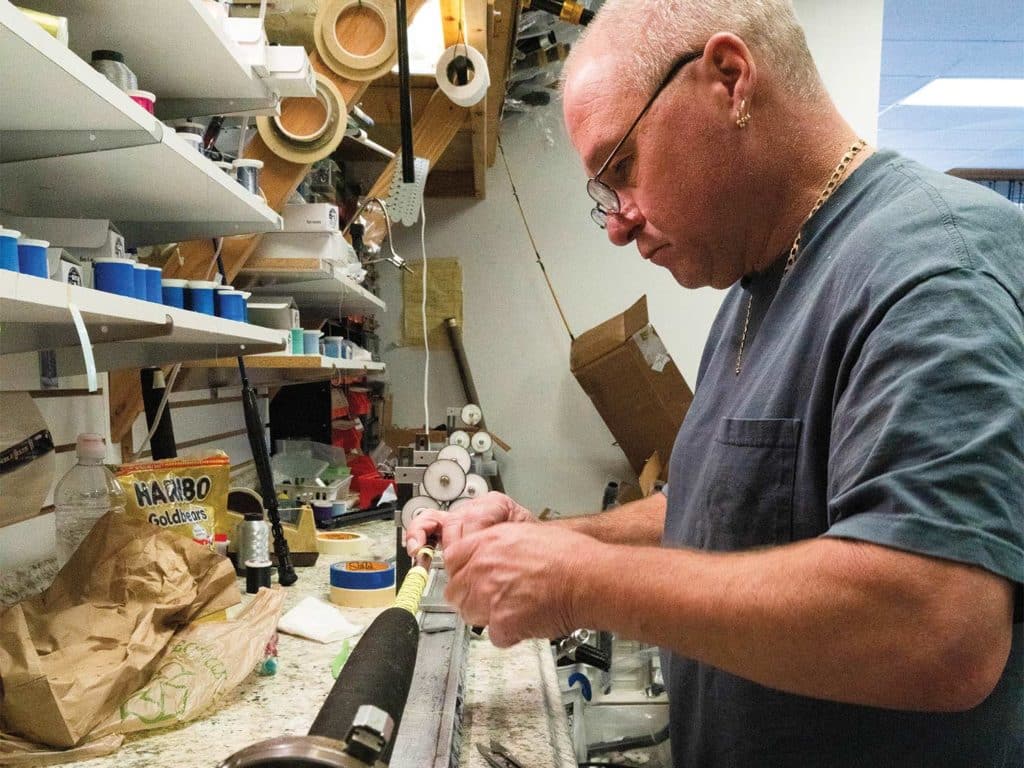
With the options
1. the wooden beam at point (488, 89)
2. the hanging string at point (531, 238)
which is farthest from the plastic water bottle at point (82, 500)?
the hanging string at point (531, 238)

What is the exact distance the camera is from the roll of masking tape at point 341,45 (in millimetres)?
1890

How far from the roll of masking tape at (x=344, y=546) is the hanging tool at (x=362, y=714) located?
128cm

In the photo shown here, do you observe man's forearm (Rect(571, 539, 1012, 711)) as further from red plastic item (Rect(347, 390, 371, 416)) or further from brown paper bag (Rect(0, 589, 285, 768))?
red plastic item (Rect(347, 390, 371, 416))

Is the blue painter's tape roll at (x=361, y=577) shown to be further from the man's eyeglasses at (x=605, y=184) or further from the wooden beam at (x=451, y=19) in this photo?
the wooden beam at (x=451, y=19)

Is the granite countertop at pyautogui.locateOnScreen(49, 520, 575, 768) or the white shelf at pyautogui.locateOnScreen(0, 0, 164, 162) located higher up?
the white shelf at pyautogui.locateOnScreen(0, 0, 164, 162)

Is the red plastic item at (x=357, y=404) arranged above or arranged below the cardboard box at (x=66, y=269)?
below

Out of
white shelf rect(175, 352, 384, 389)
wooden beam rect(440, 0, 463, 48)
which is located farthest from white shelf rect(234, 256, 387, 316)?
Answer: wooden beam rect(440, 0, 463, 48)

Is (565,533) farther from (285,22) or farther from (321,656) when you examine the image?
(285,22)

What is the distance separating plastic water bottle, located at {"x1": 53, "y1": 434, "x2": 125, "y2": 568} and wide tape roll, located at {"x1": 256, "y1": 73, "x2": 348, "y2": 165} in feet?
2.71

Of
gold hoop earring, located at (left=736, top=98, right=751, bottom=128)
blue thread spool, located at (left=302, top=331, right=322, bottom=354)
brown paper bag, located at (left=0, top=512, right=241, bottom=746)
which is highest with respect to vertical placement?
gold hoop earring, located at (left=736, top=98, right=751, bottom=128)

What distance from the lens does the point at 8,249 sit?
73 centimetres

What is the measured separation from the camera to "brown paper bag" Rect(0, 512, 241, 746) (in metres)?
0.91

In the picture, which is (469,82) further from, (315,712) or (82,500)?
(315,712)

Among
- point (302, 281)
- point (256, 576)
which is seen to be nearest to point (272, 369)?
point (302, 281)
